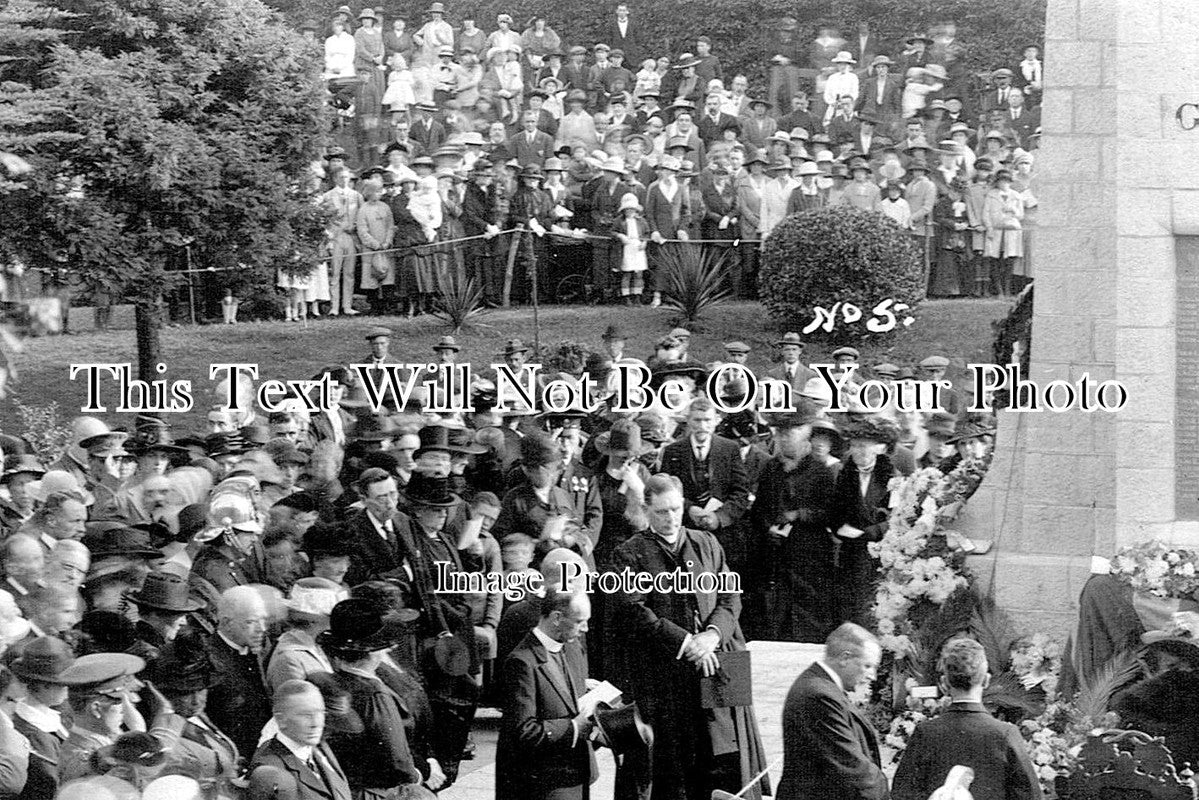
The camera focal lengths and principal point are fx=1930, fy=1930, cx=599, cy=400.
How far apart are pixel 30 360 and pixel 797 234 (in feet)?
17.0

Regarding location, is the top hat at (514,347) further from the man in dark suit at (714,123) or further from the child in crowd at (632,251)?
the man in dark suit at (714,123)

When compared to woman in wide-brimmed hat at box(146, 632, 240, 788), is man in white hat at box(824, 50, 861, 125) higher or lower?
higher

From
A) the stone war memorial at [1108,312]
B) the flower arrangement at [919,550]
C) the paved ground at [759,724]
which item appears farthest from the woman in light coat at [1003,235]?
the stone war memorial at [1108,312]

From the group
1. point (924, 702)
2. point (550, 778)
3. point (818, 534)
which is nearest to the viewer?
point (550, 778)

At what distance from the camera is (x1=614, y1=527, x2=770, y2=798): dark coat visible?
26.6ft

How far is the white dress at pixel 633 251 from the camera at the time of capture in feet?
46.6

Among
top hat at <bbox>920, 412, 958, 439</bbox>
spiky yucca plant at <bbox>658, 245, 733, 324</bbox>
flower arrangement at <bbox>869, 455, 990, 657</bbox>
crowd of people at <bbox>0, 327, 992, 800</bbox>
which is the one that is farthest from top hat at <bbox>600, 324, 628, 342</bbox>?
flower arrangement at <bbox>869, 455, 990, 657</bbox>

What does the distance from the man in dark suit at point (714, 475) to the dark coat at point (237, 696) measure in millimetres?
3084

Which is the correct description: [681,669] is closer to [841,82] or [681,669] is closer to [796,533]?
[796,533]

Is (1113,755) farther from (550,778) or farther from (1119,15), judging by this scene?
(1119,15)

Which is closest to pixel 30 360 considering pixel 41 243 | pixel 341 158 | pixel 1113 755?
pixel 41 243

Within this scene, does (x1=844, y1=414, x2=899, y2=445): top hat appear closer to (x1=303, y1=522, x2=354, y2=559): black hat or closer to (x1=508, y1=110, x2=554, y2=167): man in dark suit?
(x1=303, y1=522, x2=354, y2=559): black hat

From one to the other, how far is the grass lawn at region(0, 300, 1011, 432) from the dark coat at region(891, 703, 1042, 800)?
4.38 metres

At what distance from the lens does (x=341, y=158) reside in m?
13.8
